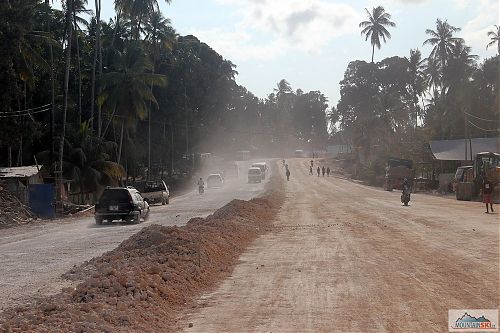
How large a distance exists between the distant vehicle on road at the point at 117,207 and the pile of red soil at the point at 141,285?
954 centimetres

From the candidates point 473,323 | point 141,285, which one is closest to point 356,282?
point 473,323

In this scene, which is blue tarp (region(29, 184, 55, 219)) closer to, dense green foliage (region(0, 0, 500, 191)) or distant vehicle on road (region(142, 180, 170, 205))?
dense green foliage (region(0, 0, 500, 191))

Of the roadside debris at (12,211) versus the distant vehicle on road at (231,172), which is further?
the distant vehicle on road at (231,172)

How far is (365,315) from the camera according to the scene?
30.9 feet

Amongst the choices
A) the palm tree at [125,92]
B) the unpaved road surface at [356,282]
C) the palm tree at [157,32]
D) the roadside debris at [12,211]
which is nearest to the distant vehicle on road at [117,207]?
the roadside debris at [12,211]

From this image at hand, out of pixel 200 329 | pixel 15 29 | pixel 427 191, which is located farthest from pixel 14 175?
pixel 427 191

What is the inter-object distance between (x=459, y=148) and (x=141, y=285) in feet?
182

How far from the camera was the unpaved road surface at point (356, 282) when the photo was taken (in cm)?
918

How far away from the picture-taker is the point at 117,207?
2889cm

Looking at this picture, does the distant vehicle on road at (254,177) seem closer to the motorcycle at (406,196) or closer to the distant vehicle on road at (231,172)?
the distant vehicle on road at (231,172)

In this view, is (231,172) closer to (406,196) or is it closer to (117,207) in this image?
(406,196)

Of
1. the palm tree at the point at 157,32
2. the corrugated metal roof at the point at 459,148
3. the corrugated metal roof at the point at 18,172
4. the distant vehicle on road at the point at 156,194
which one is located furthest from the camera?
the palm tree at the point at 157,32

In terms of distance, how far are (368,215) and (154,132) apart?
165 ft

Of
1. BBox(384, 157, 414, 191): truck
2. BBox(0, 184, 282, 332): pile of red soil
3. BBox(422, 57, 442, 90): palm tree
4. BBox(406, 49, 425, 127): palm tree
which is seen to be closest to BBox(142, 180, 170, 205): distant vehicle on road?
BBox(384, 157, 414, 191): truck
